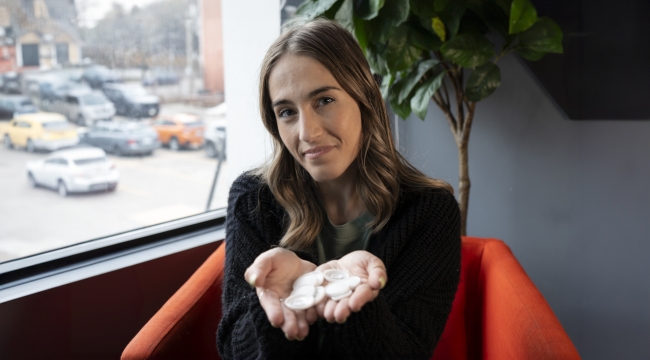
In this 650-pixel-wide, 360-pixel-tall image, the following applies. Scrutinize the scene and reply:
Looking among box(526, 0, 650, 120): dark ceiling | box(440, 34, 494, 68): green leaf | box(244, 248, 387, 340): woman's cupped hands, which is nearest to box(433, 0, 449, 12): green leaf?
box(440, 34, 494, 68): green leaf

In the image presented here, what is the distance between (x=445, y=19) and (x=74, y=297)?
1364mm

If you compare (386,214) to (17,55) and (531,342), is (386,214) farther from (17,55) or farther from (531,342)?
(17,55)

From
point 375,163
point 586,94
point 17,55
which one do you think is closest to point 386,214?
point 375,163

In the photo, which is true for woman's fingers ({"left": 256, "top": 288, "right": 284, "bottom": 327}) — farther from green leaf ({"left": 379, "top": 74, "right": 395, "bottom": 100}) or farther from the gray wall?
the gray wall

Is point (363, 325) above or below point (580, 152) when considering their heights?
below

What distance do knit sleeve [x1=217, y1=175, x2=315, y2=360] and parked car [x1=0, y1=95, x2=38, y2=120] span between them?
0.79m

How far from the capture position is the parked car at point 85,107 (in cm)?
180

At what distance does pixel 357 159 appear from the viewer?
1.30m

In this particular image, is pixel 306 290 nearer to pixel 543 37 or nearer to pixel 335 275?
pixel 335 275

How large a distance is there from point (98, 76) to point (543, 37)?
1517 millimetres

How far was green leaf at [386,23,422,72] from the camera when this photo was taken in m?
1.60

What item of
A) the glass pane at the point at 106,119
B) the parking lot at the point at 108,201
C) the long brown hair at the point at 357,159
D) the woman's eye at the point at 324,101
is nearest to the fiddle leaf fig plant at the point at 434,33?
the long brown hair at the point at 357,159

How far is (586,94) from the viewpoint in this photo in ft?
6.15

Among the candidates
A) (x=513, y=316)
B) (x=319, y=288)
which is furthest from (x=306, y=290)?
(x=513, y=316)
